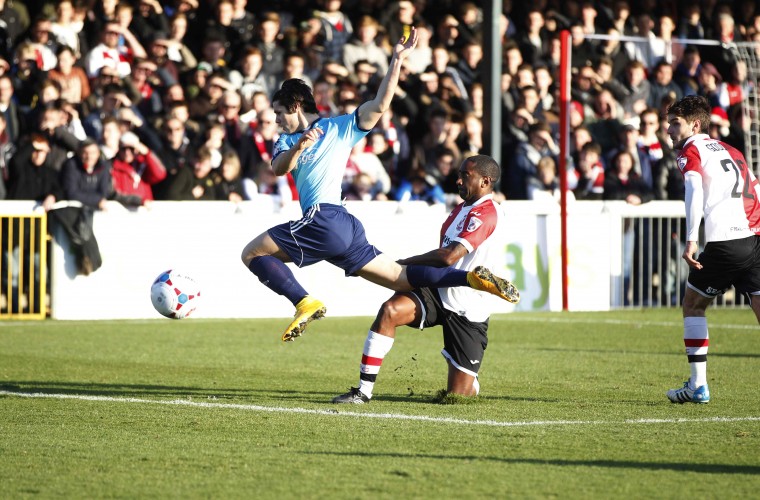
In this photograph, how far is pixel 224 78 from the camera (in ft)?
55.9

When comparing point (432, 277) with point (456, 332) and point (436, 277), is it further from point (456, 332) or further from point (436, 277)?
point (456, 332)

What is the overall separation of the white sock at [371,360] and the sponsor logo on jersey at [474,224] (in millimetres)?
884

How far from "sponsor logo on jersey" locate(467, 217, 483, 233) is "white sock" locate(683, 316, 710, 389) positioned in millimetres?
1509

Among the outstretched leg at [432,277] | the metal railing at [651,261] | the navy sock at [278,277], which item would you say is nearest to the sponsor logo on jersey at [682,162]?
the outstretched leg at [432,277]

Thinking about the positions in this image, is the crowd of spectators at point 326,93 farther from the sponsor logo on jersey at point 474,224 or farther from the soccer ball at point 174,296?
the sponsor logo on jersey at point 474,224

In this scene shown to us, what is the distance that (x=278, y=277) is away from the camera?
29.2 feet

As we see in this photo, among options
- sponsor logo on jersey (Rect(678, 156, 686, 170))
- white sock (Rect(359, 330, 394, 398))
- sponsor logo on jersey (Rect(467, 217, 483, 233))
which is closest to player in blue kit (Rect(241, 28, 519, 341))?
sponsor logo on jersey (Rect(467, 217, 483, 233))

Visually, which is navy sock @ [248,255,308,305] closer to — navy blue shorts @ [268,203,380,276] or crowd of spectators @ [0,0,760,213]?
navy blue shorts @ [268,203,380,276]

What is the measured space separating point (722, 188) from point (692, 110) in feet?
1.76

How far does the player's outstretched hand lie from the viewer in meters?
8.93

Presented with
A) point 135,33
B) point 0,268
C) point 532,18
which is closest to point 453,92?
point 532,18

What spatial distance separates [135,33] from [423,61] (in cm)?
415

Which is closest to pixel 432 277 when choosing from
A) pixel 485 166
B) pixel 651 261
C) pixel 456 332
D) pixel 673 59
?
pixel 456 332

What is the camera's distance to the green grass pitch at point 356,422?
6000 millimetres
